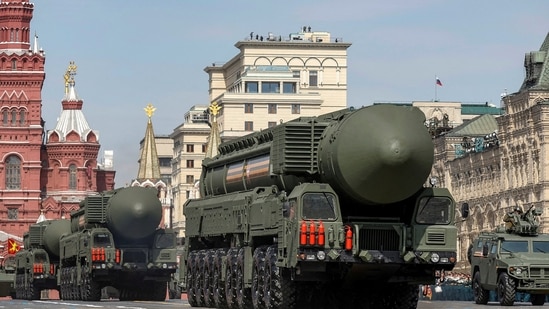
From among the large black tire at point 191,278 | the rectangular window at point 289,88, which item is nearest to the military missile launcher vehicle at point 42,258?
the large black tire at point 191,278

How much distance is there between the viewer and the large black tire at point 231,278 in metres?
37.9

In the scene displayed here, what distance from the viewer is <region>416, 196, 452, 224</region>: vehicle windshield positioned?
32.0m

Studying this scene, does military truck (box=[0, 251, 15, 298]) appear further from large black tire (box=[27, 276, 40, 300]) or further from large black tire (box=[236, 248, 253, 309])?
large black tire (box=[236, 248, 253, 309])

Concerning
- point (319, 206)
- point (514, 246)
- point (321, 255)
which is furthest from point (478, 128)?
point (321, 255)

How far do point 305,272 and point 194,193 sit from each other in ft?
523

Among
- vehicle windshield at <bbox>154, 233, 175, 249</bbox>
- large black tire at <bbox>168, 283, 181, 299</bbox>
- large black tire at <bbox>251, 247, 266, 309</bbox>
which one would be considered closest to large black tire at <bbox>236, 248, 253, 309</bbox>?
large black tire at <bbox>251, 247, 266, 309</bbox>

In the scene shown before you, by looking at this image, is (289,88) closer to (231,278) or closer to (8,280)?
(8,280)

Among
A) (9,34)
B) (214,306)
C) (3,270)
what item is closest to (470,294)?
(214,306)

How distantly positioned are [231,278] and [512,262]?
7.87 metres

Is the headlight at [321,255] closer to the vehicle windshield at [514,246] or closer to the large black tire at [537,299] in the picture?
the vehicle windshield at [514,246]

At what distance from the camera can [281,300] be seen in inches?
1298

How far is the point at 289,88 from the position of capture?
190 meters

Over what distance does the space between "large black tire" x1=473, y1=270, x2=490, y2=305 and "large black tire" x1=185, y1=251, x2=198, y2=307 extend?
7785 mm

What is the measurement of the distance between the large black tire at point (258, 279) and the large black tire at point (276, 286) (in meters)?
0.43
